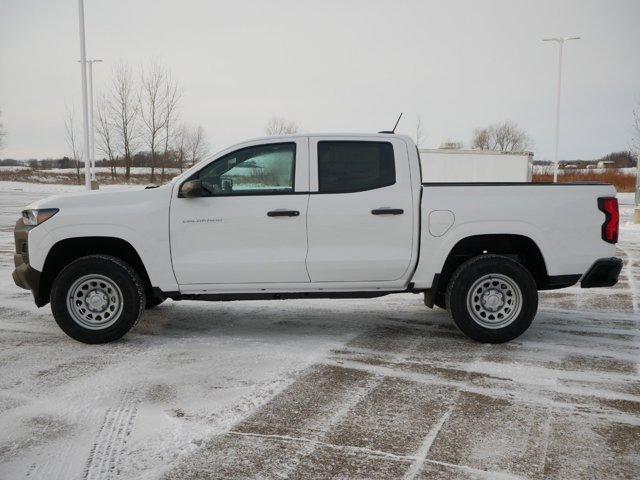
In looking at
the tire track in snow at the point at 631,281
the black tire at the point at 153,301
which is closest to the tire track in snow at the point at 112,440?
the black tire at the point at 153,301

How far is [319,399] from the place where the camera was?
13.9 feet

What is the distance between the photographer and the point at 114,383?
15.0ft

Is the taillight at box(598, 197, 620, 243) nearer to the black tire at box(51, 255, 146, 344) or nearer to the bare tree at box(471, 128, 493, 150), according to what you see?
the black tire at box(51, 255, 146, 344)

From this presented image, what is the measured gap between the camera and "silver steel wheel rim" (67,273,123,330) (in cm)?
560

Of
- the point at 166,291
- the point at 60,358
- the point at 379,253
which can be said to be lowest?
the point at 60,358

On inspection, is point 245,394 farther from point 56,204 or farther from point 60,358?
point 56,204

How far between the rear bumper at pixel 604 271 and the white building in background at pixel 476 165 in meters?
22.9

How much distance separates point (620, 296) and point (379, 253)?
4.35 metres

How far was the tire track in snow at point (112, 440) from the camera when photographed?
3189 millimetres

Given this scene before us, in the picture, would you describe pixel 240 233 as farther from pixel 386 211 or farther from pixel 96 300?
pixel 96 300

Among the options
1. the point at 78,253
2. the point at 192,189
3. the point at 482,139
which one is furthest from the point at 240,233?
the point at 482,139

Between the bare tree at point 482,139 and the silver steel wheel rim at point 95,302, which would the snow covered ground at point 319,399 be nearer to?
the silver steel wheel rim at point 95,302

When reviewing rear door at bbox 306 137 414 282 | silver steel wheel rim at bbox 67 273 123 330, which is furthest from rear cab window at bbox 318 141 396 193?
silver steel wheel rim at bbox 67 273 123 330

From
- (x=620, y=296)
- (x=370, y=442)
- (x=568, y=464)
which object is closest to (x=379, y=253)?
(x=370, y=442)
